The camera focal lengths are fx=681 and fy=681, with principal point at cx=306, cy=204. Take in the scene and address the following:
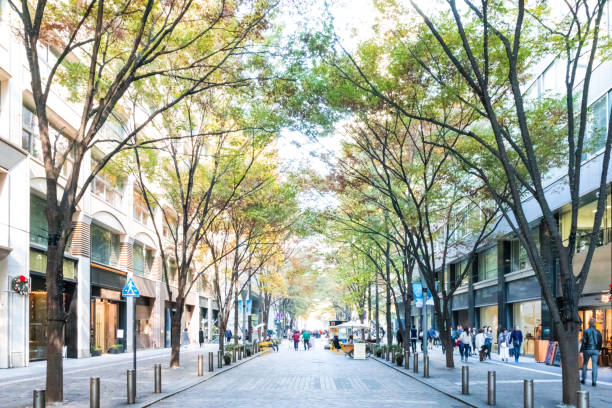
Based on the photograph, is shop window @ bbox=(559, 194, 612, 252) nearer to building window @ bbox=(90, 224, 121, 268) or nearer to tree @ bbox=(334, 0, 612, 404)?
tree @ bbox=(334, 0, 612, 404)

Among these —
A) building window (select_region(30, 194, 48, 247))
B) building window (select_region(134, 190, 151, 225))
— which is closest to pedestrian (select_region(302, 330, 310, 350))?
building window (select_region(134, 190, 151, 225))

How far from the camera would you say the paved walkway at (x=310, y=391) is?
15.3 m

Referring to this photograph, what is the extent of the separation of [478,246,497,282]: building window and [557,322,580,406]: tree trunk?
32.0m

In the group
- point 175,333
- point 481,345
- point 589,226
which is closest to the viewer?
point 175,333

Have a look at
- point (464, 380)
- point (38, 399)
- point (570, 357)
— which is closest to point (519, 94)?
point (570, 357)

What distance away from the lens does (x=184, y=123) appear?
80.6 ft

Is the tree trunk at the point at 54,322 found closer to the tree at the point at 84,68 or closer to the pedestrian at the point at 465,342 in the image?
the tree at the point at 84,68

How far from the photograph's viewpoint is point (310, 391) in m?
18.1

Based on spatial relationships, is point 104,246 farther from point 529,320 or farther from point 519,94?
point 519,94

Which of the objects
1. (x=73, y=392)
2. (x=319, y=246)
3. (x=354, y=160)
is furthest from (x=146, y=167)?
(x=319, y=246)

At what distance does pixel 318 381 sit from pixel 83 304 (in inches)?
687

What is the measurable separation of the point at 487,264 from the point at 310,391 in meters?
31.8

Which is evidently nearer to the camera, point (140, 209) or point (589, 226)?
point (589, 226)

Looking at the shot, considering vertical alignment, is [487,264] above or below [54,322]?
above
